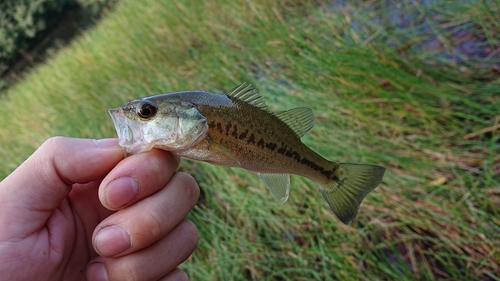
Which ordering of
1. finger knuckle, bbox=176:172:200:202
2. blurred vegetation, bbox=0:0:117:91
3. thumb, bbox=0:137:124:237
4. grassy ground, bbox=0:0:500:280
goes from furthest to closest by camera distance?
1. blurred vegetation, bbox=0:0:117:91
2. grassy ground, bbox=0:0:500:280
3. finger knuckle, bbox=176:172:200:202
4. thumb, bbox=0:137:124:237

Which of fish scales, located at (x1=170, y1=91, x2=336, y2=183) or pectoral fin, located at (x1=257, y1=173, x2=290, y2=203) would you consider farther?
pectoral fin, located at (x1=257, y1=173, x2=290, y2=203)

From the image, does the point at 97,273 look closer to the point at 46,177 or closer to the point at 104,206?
the point at 104,206

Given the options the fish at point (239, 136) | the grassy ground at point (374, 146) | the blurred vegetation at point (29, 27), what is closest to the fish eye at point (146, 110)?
the fish at point (239, 136)

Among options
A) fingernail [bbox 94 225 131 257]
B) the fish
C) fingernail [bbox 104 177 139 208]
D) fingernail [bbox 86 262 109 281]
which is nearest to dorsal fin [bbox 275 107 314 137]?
the fish

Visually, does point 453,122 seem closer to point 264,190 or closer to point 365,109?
point 365,109

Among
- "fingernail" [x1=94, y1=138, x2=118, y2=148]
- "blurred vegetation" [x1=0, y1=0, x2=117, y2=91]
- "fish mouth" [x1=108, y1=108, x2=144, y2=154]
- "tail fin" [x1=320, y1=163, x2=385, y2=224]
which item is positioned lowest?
"tail fin" [x1=320, y1=163, x2=385, y2=224]

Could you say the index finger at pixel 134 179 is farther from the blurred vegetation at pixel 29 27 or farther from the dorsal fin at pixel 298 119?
the blurred vegetation at pixel 29 27

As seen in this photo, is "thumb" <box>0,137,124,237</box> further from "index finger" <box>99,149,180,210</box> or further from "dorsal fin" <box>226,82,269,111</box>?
"dorsal fin" <box>226,82,269,111</box>
